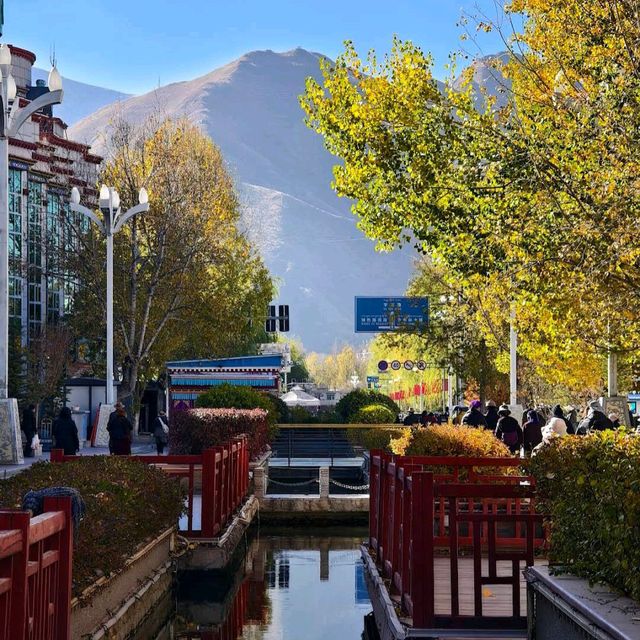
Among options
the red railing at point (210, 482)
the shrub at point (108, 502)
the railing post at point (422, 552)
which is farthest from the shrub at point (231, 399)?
the railing post at point (422, 552)

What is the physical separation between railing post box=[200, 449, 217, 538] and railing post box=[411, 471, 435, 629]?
775 cm

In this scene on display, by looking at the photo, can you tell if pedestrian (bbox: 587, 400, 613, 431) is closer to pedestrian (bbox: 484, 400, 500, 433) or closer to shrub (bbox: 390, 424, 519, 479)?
shrub (bbox: 390, 424, 519, 479)

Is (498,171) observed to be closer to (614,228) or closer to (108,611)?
(614,228)

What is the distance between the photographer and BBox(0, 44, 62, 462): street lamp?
2703 cm

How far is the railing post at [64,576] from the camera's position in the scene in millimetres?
8734

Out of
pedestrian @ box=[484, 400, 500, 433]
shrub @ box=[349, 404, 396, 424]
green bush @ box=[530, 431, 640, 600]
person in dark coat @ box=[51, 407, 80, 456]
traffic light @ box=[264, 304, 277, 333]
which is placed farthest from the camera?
traffic light @ box=[264, 304, 277, 333]

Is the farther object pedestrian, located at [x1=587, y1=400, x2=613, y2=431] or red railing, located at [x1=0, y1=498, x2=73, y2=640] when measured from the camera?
pedestrian, located at [x1=587, y1=400, x2=613, y2=431]

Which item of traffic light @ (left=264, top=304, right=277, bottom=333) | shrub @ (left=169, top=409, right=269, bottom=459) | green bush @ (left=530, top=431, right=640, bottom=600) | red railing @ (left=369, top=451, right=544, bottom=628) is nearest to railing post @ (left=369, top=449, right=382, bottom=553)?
red railing @ (left=369, top=451, right=544, bottom=628)

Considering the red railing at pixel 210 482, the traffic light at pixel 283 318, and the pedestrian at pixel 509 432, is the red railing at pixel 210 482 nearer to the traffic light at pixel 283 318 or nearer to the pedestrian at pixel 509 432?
the pedestrian at pixel 509 432

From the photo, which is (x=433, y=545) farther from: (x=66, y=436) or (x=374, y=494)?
(x=66, y=436)

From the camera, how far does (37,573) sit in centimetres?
791

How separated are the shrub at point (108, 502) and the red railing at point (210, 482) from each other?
156cm

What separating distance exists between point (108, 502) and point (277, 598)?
20.1 feet

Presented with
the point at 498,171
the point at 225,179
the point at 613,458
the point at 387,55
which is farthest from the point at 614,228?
the point at 225,179
